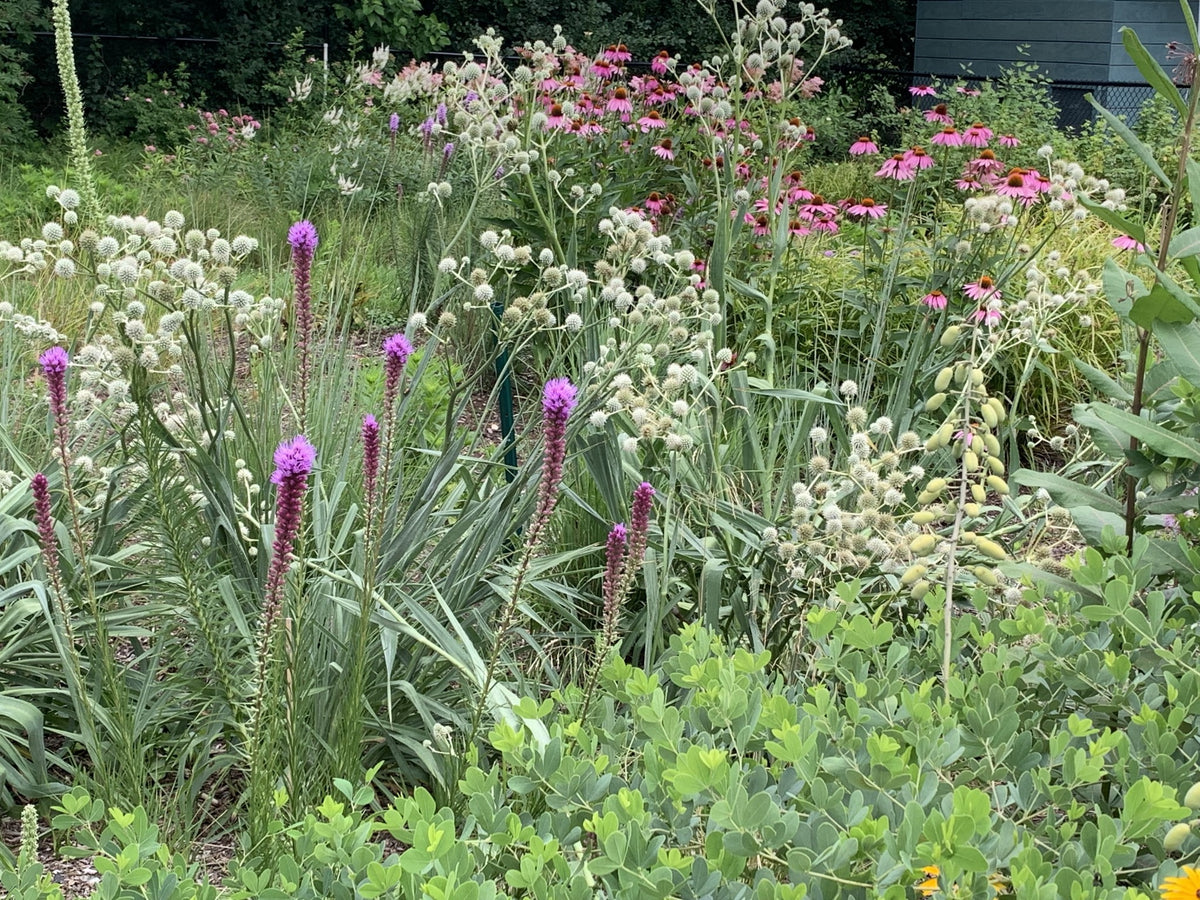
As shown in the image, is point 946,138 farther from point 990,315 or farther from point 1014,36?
point 1014,36

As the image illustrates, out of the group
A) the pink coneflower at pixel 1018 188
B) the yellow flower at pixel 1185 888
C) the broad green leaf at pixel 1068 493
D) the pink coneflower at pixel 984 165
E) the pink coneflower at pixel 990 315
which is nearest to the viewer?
the yellow flower at pixel 1185 888

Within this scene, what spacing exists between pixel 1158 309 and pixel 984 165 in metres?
Result: 3.16

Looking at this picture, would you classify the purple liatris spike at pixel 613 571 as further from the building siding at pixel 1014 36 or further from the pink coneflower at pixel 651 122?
the building siding at pixel 1014 36

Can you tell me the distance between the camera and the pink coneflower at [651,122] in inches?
215

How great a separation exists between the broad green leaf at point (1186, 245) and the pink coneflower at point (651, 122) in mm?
3664

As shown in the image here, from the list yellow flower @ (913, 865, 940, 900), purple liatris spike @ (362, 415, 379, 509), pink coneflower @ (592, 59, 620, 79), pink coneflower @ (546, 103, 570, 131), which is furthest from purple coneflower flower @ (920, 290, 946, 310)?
yellow flower @ (913, 865, 940, 900)

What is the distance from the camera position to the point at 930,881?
3.48 feet

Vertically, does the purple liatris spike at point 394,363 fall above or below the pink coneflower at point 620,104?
below

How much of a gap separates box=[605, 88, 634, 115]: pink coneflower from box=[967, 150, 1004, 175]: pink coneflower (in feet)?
5.44

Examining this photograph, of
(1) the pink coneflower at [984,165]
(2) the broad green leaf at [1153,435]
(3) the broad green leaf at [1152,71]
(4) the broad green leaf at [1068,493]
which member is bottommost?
(4) the broad green leaf at [1068,493]

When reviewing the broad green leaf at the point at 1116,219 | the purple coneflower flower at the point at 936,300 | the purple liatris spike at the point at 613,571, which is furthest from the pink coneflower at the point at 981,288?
the purple liatris spike at the point at 613,571

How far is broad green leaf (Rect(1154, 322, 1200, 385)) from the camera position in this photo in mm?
1918

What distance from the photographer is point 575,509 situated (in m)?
3.12

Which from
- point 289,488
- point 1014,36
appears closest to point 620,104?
point 289,488
